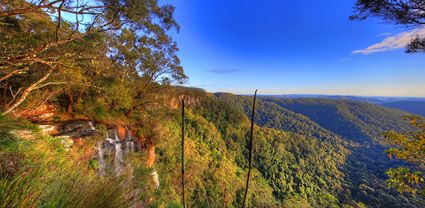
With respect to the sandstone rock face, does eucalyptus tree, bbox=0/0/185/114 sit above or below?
above

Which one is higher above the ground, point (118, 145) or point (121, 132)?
point (121, 132)

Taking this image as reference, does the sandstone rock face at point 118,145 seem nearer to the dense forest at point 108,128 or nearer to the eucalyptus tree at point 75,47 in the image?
the dense forest at point 108,128

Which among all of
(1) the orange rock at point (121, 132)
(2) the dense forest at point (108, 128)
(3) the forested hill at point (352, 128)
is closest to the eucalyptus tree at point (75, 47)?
(2) the dense forest at point (108, 128)

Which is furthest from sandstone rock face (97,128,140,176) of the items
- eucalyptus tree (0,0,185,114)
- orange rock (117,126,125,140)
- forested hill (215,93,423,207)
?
forested hill (215,93,423,207)

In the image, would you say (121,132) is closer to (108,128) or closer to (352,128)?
(108,128)

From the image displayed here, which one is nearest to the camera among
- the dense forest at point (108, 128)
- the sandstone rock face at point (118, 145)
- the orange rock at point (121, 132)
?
the dense forest at point (108, 128)

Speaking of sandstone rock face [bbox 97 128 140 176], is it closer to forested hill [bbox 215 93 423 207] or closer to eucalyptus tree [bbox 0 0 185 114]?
eucalyptus tree [bbox 0 0 185 114]

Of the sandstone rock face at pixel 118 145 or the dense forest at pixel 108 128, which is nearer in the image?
the dense forest at pixel 108 128

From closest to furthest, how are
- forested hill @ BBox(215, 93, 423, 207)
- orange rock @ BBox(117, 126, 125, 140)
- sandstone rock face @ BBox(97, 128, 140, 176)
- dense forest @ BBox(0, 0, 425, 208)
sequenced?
dense forest @ BBox(0, 0, 425, 208) → sandstone rock face @ BBox(97, 128, 140, 176) → orange rock @ BBox(117, 126, 125, 140) → forested hill @ BBox(215, 93, 423, 207)

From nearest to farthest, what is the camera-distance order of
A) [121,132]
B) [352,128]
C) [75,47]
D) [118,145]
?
[75,47], [118,145], [121,132], [352,128]

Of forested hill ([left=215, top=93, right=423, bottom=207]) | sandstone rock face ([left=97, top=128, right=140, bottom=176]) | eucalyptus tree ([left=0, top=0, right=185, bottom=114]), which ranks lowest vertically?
forested hill ([left=215, top=93, right=423, bottom=207])

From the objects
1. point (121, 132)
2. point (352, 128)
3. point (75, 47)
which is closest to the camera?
point (75, 47)

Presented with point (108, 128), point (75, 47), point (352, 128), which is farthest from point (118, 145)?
point (352, 128)

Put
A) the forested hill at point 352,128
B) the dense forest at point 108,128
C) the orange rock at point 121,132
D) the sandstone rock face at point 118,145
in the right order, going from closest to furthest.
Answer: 1. the dense forest at point 108,128
2. the sandstone rock face at point 118,145
3. the orange rock at point 121,132
4. the forested hill at point 352,128
